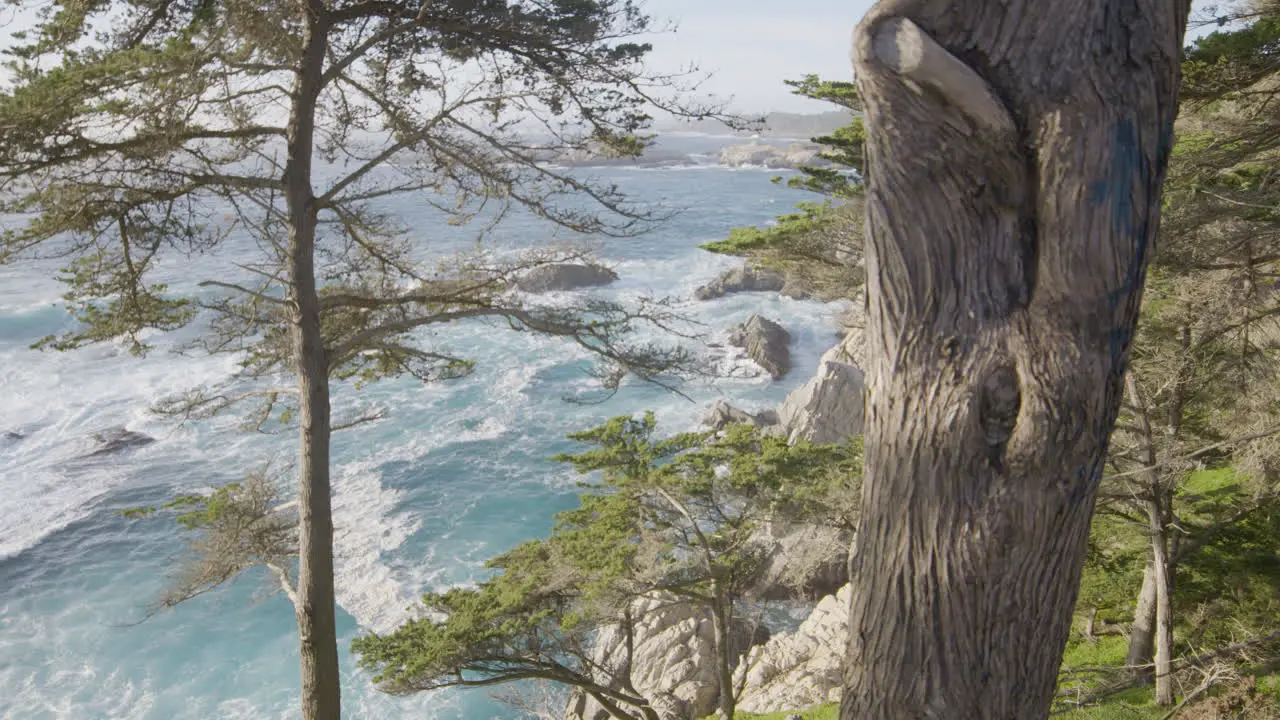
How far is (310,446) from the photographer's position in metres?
5.34

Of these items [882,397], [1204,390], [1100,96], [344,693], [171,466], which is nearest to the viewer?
[1100,96]

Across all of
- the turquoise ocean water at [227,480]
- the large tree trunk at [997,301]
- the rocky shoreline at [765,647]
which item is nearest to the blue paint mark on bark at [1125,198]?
the large tree trunk at [997,301]

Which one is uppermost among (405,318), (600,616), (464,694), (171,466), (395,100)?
(395,100)

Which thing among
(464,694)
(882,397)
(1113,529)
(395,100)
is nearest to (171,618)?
(464,694)

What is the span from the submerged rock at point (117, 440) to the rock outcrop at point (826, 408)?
1270cm

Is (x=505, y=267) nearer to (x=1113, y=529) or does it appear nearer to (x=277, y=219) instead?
(x=277, y=219)

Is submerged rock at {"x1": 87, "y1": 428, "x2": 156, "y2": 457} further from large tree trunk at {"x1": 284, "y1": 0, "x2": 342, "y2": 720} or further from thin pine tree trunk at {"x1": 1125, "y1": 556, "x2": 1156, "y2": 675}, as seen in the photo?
thin pine tree trunk at {"x1": 1125, "y1": 556, "x2": 1156, "y2": 675}

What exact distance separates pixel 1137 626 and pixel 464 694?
781 centimetres

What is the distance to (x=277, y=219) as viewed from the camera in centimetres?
550

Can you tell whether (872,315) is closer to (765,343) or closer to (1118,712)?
(1118,712)

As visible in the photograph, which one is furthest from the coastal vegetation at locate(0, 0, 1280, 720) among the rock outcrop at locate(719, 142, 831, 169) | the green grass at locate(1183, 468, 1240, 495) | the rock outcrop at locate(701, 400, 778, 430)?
the rock outcrop at locate(719, 142, 831, 169)

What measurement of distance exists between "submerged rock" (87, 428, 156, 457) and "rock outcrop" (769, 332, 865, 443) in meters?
12.7

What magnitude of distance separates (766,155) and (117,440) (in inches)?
2003

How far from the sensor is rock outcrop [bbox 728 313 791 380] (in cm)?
2078
